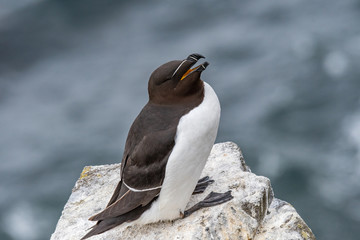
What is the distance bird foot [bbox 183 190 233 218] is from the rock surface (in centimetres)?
4

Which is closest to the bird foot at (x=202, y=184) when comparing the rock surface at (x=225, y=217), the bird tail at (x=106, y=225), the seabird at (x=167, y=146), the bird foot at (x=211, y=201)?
the rock surface at (x=225, y=217)

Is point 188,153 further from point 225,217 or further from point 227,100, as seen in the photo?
point 227,100

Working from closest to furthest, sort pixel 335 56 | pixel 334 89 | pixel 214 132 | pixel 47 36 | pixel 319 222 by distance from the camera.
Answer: pixel 214 132 → pixel 319 222 → pixel 334 89 → pixel 335 56 → pixel 47 36

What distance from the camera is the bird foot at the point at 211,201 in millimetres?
4648

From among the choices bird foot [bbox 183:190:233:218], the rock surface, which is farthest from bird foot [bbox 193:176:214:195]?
bird foot [bbox 183:190:233:218]

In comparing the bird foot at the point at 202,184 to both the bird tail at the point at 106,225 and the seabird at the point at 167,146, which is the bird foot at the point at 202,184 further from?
the bird tail at the point at 106,225

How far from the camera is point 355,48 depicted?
11.5m

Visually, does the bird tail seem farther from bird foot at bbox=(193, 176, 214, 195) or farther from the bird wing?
bird foot at bbox=(193, 176, 214, 195)

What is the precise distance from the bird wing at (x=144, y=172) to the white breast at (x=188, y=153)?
6cm

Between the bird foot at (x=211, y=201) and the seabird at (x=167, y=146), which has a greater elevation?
the seabird at (x=167, y=146)

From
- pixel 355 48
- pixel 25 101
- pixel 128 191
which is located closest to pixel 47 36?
pixel 25 101

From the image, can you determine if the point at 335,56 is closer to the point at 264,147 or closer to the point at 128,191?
the point at 264,147

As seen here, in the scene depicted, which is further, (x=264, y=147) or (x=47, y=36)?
(x=47, y=36)

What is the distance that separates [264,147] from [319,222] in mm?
1734
